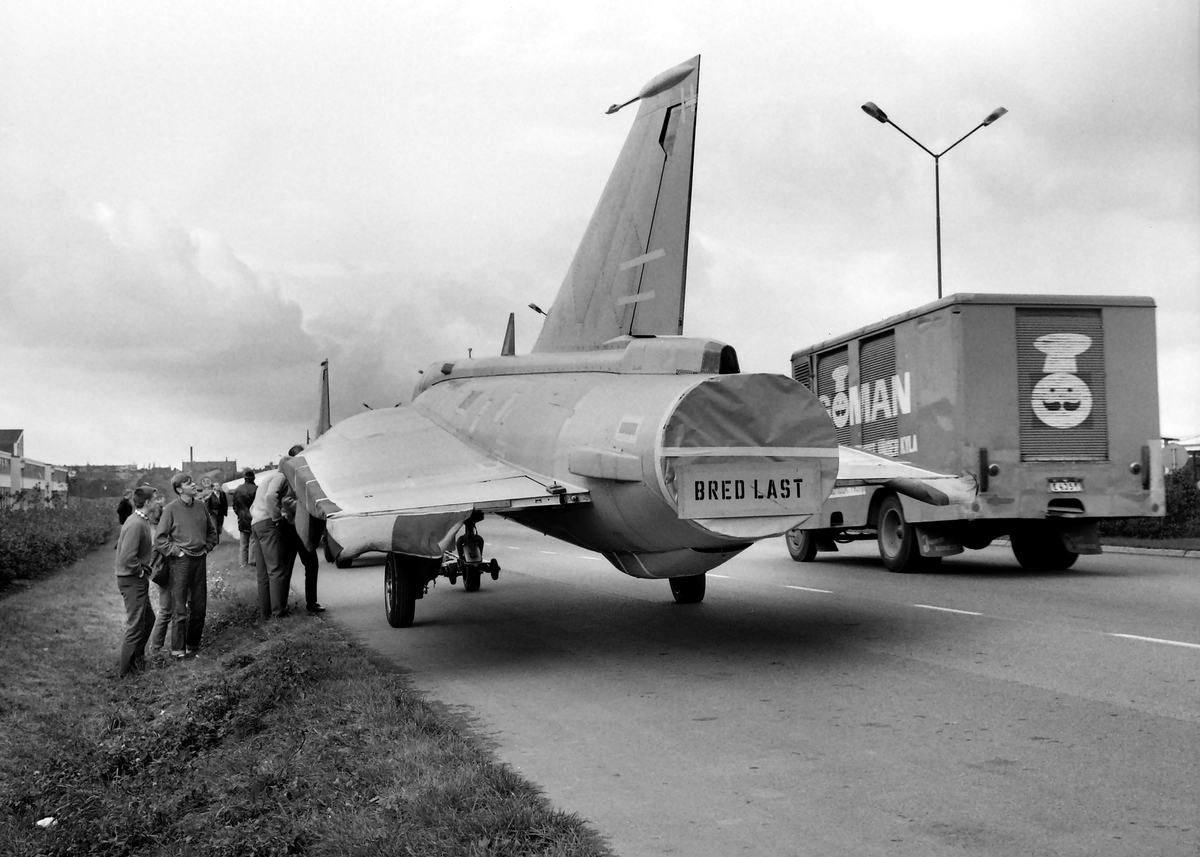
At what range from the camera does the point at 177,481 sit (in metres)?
11.2

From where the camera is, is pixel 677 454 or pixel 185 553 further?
pixel 185 553

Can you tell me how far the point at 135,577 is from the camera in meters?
10.4

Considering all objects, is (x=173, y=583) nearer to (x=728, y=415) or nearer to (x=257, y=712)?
(x=257, y=712)

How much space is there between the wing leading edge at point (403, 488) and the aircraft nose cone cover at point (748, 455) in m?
1.12

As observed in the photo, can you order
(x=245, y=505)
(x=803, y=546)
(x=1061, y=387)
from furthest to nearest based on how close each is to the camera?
(x=245, y=505) < (x=803, y=546) < (x=1061, y=387)

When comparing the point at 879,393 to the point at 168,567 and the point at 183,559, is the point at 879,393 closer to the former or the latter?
the point at 183,559

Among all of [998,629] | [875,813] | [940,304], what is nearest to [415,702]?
[875,813]

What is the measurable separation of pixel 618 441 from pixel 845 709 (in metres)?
2.64

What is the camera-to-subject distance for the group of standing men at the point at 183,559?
10453 mm

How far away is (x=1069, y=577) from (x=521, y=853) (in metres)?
12.5

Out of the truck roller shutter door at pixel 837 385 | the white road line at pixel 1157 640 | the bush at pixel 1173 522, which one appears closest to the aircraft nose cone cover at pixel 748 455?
the white road line at pixel 1157 640

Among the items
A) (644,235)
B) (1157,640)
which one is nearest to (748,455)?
(644,235)

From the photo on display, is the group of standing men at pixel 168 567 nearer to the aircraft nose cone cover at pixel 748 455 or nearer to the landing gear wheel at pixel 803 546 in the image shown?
the aircraft nose cone cover at pixel 748 455

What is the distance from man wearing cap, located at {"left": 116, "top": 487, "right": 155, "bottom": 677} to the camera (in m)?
10.4
